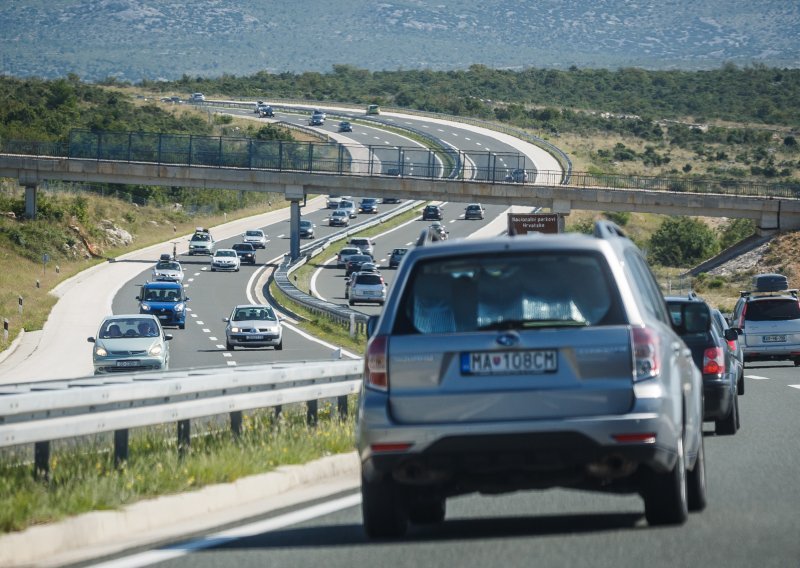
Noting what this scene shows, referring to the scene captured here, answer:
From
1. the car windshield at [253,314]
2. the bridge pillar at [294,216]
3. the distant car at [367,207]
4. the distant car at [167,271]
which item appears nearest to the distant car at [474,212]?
the distant car at [367,207]

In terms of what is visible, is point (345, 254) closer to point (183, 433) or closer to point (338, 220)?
point (338, 220)

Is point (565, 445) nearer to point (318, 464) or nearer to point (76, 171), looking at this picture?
point (318, 464)

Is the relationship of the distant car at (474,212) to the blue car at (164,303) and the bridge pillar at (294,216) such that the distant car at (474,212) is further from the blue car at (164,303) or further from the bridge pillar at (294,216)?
the blue car at (164,303)

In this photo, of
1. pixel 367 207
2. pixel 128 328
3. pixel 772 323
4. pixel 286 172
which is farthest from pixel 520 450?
pixel 367 207

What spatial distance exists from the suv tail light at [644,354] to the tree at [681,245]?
293 feet

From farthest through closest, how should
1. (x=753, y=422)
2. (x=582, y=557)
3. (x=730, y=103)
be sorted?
(x=730, y=103)
(x=753, y=422)
(x=582, y=557)

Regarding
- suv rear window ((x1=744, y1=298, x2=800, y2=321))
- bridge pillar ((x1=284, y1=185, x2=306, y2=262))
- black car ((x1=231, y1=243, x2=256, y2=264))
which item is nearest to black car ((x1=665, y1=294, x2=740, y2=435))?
suv rear window ((x1=744, y1=298, x2=800, y2=321))

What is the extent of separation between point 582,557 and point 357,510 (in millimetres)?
2937

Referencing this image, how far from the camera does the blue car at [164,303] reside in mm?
51719

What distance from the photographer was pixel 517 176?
92.5 meters

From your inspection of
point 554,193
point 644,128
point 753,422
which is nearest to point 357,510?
point 753,422

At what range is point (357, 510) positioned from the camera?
1145cm

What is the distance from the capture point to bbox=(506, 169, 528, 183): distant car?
9225cm

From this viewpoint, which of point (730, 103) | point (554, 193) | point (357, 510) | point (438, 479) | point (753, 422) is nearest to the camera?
point (438, 479)
